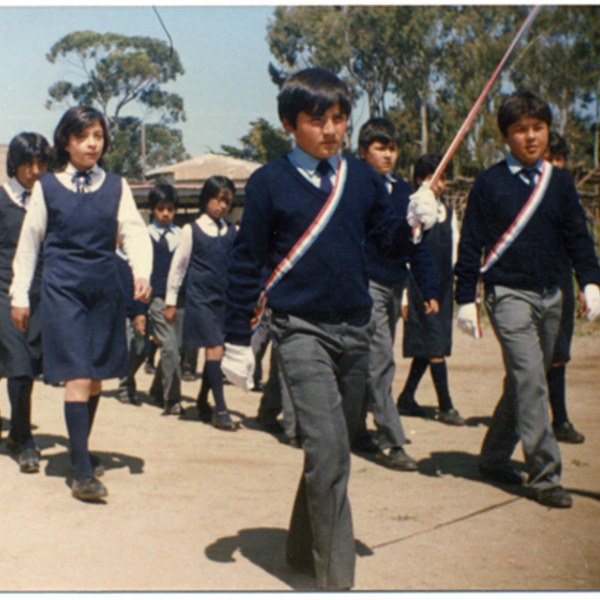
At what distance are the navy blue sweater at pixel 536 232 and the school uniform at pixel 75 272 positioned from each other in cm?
176

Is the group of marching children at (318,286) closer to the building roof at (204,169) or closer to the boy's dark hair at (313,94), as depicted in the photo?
the boy's dark hair at (313,94)

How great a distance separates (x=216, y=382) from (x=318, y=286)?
9.69 feet

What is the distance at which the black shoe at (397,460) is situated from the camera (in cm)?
459

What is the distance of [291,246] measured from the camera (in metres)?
3.00

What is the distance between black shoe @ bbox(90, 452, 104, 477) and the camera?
14.8ft

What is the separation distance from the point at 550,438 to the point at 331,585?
1517mm

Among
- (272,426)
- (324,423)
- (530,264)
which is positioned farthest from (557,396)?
(324,423)

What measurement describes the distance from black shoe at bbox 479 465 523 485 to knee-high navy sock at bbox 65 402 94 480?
1.97 meters

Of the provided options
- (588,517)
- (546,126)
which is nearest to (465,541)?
(588,517)

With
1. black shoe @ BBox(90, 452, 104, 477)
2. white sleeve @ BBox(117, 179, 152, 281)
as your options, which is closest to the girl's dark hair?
white sleeve @ BBox(117, 179, 152, 281)

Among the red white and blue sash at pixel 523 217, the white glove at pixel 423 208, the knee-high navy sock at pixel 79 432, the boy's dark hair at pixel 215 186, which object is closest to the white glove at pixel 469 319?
the red white and blue sash at pixel 523 217

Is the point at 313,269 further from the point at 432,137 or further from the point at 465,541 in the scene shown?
the point at 432,137

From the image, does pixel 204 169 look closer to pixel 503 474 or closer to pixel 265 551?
pixel 503 474

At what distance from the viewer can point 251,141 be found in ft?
16.3
